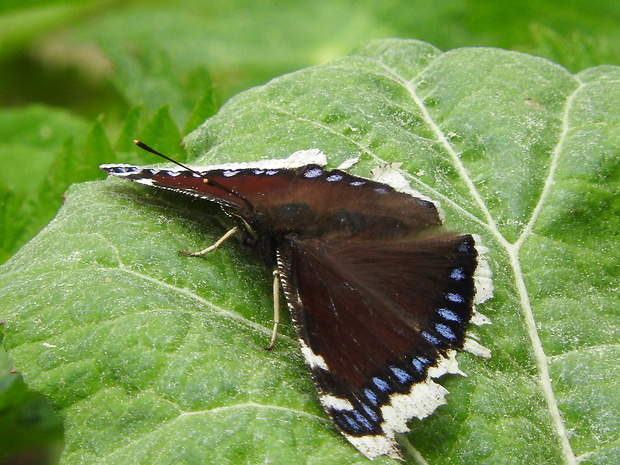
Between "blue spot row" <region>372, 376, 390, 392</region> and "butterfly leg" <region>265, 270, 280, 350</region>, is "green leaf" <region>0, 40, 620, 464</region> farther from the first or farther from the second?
"blue spot row" <region>372, 376, 390, 392</region>

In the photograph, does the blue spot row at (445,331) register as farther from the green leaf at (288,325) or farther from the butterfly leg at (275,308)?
the butterfly leg at (275,308)

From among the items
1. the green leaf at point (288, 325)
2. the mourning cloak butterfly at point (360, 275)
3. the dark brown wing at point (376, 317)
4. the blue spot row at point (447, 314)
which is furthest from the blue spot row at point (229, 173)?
the blue spot row at point (447, 314)

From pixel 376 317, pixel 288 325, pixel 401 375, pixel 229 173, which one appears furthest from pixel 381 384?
pixel 229 173

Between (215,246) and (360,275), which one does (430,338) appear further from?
(215,246)

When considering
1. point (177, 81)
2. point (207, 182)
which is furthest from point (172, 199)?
point (177, 81)

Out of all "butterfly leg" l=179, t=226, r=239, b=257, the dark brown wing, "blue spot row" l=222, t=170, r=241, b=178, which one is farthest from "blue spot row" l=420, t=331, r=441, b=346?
"blue spot row" l=222, t=170, r=241, b=178

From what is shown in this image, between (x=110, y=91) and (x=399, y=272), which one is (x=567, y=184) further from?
(x=110, y=91)
